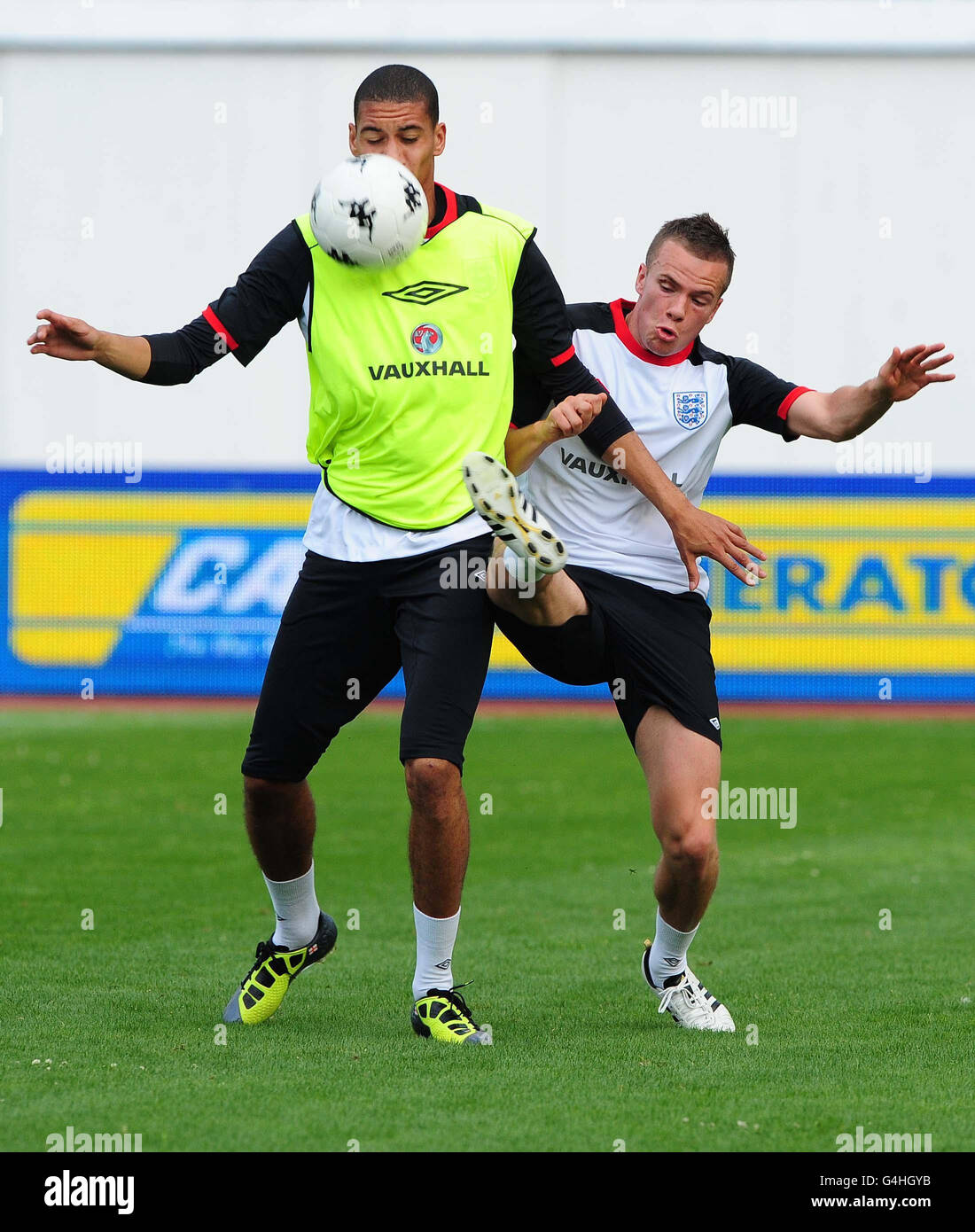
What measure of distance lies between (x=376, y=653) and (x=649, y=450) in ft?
3.52

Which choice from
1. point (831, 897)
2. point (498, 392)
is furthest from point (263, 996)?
point (831, 897)

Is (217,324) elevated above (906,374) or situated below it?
above

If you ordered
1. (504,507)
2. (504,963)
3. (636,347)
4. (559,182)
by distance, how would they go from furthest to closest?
(559,182) < (504,963) < (636,347) < (504,507)

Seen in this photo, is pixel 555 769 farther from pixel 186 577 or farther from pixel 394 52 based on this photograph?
pixel 394 52

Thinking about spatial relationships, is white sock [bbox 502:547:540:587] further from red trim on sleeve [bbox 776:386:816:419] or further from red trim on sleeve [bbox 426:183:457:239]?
red trim on sleeve [bbox 776:386:816:419]

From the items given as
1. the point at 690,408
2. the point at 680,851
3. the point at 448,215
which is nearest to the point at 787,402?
the point at 690,408

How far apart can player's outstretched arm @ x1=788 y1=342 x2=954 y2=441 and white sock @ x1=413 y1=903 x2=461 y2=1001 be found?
1822mm

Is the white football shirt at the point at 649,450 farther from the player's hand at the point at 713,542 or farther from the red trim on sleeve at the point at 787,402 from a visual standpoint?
the player's hand at the point at 713,542

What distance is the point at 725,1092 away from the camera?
4.23 m

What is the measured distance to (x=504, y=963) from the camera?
241 inches

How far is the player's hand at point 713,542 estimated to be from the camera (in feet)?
16.5
